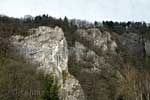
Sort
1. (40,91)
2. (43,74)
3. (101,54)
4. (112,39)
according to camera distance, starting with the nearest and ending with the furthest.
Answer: (40,91), (43,74), (101,54), (112,39)

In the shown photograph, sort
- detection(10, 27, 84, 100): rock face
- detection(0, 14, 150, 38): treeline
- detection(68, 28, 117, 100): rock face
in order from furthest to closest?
detection(0, 14, 150, 38): treeline < detection(68, 28, 117, 100): rock face < detection(10, 27, 84, 100): rock face

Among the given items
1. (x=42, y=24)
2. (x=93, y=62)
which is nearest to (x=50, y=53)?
(x=93, y=62)

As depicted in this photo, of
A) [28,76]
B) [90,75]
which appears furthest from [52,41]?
[28,76]

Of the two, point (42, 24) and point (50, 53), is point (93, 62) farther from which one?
point (42, 24)

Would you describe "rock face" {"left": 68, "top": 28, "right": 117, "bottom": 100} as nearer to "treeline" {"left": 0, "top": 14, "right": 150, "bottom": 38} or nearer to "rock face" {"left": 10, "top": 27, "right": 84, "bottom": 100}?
"rock face" {"left": 10, "top": 27, "right": 84, "bottom": 100}

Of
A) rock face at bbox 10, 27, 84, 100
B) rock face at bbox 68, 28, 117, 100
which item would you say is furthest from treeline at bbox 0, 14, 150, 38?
rock face at bbox 68, 28, 117, 100

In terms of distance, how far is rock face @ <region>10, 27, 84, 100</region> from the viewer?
6888cm

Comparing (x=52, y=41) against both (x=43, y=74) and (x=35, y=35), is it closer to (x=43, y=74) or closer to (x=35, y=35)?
(x=35, y=35)

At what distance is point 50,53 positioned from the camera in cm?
7519

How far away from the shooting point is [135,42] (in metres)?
121

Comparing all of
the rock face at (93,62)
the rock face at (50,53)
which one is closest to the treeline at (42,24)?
the rock face at (50,53)

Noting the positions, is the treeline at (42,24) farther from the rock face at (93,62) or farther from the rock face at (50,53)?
the rock face at (93,62)

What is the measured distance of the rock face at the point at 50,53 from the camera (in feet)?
226

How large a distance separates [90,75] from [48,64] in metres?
12.9
